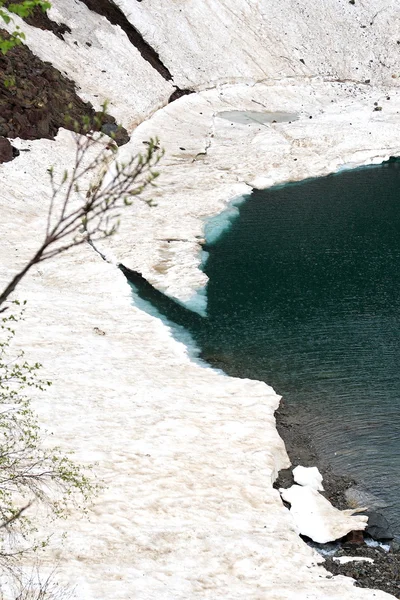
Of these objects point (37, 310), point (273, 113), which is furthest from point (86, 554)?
point (273, 113)

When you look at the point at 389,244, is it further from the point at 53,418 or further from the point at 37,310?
the point at 53,418

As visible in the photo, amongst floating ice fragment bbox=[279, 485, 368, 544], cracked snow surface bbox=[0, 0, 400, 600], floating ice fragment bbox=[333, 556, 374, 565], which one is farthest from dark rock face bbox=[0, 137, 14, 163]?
floating ice fragment bbox=[333, 556, 374, 565]

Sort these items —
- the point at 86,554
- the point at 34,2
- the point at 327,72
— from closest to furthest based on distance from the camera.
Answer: the point at 34,2
the point at 86,554
the point at 327,72

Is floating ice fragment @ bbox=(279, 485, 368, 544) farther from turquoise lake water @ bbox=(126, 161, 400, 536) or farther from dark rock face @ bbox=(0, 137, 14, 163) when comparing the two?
dark rock face @ bbox=(0, 137, 14, 163)

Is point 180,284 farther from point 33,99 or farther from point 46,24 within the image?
point 46,24

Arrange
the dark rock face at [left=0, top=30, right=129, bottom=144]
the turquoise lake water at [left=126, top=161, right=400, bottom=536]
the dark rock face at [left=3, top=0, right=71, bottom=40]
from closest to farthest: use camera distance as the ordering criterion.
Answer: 1. the turquoise lake water at [left=126, top=161, right=400, bottom=536]
2. the dark rock face at [left=0, top=30, right=129, bottom=144]
3. the dark rock face at [left=3, top=0, right=71, bottom=40]

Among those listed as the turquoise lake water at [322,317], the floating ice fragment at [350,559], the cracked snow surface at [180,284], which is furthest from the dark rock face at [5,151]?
the floating ice fragment at [350,559]
